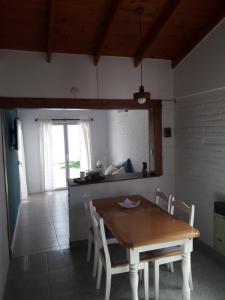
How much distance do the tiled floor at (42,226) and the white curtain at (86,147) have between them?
120 cm

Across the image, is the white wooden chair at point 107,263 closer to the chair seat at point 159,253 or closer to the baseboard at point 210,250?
the chair seat at point 159,253

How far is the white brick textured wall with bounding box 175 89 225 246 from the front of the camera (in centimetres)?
281

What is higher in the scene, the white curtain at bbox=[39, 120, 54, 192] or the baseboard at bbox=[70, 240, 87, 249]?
the white curtain at bbox=[39, 120, 54, 192]

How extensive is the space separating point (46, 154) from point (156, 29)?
4531 millimetres

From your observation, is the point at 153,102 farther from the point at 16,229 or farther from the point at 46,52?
the point at 16,229

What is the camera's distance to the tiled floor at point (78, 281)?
2.34 meters

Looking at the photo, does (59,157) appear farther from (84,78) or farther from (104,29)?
(104,29)

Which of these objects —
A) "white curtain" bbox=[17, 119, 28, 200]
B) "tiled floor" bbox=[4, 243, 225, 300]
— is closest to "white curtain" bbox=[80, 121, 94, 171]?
"white curtain" bbox=[17, 119, 28, 200]

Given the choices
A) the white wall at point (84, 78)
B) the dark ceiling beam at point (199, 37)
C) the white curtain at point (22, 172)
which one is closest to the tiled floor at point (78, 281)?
the white wall at point (84, 78)

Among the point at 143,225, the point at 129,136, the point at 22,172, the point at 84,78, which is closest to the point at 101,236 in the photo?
the point at 143,225

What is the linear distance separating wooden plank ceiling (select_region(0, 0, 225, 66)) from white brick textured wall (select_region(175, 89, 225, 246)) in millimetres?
786

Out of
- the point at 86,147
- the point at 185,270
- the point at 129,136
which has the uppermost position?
the point at 129,136

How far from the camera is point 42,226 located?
415 centimetres

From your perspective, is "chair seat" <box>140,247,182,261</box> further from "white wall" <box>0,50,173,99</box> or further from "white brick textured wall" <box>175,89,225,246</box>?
"white wall" <box>0,50,173,99</box>
